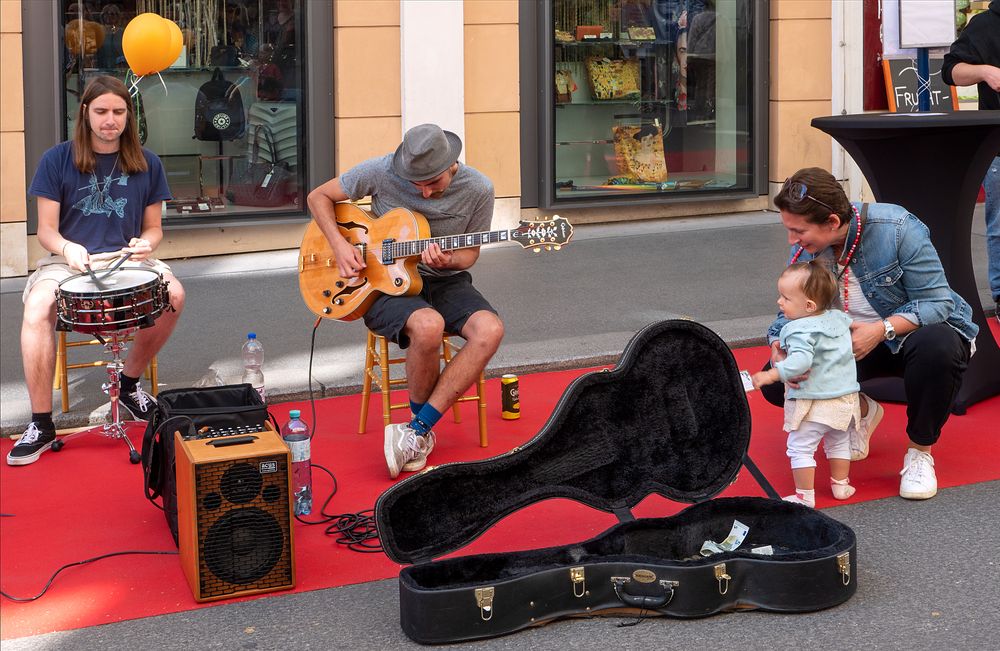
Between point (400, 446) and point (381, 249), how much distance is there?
859 millimetres

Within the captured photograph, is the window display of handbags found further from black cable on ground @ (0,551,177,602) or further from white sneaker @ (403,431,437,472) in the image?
black cable on ground @ (0,551,177,602)

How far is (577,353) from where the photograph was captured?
22.9 ft

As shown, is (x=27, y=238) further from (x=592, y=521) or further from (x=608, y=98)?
(x=592, y=521)

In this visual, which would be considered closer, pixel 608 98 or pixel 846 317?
pixel 846 317

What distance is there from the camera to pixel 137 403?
5.86m

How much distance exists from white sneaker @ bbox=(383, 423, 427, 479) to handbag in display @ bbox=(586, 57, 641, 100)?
6.26 meters

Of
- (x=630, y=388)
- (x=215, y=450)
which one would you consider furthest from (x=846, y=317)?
(x=215, y=450)

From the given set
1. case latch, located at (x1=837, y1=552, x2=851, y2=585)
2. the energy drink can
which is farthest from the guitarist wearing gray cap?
case latch, located at (x1=837, y1=552, x2=851, y2=585)

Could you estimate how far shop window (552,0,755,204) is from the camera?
35.6ft

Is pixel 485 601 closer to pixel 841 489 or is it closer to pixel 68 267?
pixel 841 489

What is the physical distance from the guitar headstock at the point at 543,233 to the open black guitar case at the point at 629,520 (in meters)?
1.20

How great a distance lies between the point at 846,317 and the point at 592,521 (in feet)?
3.77

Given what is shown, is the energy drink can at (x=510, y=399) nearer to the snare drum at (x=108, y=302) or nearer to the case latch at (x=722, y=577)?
the snare drum at (x=108, y=302)

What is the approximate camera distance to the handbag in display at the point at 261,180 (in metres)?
9.95
